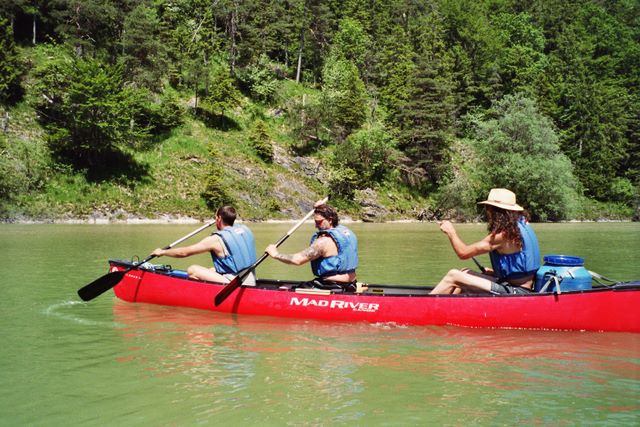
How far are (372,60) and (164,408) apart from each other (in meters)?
59.6

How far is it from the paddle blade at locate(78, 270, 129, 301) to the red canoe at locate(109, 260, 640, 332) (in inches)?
33.6

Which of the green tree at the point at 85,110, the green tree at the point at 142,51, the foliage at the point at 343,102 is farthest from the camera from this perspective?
the foliage at the point at 343,102

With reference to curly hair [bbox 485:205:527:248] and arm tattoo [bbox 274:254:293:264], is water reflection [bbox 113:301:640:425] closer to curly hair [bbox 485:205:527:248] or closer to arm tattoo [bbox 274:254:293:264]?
arm tattoo [bbox 274:254:293:264]

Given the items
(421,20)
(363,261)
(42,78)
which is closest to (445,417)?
(363,261)

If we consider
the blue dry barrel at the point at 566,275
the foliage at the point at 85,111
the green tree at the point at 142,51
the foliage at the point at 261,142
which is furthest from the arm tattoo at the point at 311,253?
the green tree at the point at 142,51

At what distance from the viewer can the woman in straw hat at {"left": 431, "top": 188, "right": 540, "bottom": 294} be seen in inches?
295

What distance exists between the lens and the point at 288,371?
19.5 feet

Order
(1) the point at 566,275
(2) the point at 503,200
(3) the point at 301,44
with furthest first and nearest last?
(3) the point at 301,44, (1) the point at 566,275, (2) the point at 503,200

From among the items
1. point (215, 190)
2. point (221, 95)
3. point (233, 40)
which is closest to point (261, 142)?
point (221, 95)

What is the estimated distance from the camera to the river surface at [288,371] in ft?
15.2

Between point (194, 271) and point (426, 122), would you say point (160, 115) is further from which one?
point (194, 271)

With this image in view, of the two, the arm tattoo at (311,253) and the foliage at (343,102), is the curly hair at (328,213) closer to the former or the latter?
the arm tattoo at (311,253)

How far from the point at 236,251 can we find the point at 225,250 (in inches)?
7.9

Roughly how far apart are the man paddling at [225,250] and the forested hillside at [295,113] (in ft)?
96.4
